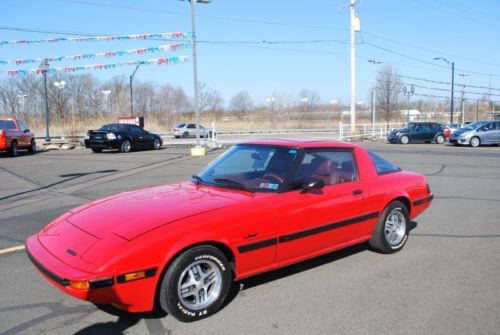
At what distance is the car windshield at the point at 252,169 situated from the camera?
4.51 metres

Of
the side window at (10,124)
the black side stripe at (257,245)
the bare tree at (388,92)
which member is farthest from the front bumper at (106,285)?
the bare tree at (388,92)

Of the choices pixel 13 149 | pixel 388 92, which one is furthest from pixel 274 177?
pixel 388 92

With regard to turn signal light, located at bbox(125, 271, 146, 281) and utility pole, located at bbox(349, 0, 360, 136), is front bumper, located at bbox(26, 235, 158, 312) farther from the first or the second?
utility pole, located at bbox(349, 0, 360, 136)

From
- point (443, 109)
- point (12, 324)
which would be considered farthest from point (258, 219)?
point (443, 109)

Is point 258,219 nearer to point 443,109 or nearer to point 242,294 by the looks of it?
point 242,294

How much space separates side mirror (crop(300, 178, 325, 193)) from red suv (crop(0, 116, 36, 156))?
19.1m

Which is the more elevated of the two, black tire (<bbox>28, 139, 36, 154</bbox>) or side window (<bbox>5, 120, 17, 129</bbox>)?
side window (<bbox>5, 120, 17, 129</bbox>)

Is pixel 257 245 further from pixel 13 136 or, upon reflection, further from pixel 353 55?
pixel 353 55

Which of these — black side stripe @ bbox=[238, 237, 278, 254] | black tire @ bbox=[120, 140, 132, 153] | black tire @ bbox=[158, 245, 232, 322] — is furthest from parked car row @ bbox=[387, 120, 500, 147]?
black tire @ bbox=[158, 245, 232, 322]

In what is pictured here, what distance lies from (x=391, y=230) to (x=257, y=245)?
2303mm

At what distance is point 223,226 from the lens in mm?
3787

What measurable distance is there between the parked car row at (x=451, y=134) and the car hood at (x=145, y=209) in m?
27.0

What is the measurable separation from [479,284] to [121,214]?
355 cm

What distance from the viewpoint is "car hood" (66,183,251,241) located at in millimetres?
3623
